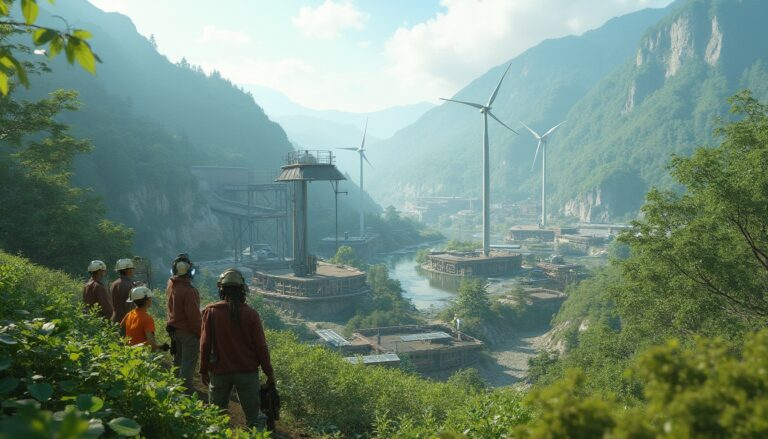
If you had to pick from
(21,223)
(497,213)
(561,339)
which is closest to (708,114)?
(497,213)

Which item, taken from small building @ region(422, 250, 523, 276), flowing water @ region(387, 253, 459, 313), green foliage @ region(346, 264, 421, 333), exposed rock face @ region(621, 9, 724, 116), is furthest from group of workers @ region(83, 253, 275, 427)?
exposed rock face @ region(621, 9, 724, 116)

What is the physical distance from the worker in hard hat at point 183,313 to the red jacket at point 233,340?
1.44 meters

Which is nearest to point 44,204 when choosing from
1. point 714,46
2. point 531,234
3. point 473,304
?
point 473,304

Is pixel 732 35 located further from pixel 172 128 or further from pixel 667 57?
pixel 172 128

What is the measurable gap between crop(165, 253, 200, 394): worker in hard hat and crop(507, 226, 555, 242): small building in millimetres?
115275

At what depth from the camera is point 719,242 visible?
15.1m

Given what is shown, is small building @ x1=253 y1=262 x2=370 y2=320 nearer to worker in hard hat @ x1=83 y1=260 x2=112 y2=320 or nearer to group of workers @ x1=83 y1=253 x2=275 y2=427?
worker in hard hat @ x1=83 y1=260 x2=112 y2=320

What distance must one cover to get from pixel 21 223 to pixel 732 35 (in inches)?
7800

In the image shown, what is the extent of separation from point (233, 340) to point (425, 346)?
3050cm

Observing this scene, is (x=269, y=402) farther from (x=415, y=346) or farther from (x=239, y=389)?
(x=415, y=346)

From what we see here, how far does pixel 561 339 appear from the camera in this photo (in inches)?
1613

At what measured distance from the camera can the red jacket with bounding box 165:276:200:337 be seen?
689cm

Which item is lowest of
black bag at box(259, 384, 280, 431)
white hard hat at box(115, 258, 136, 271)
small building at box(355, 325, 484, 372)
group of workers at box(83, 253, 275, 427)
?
small building at box(355, 325, 484, 372)

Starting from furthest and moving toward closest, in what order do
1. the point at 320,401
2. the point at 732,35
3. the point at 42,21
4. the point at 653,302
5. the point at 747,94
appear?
the point at 732,35 → the point at 42,21 → the point at 653,302 → the point at 747,94 → the point at 320,401
